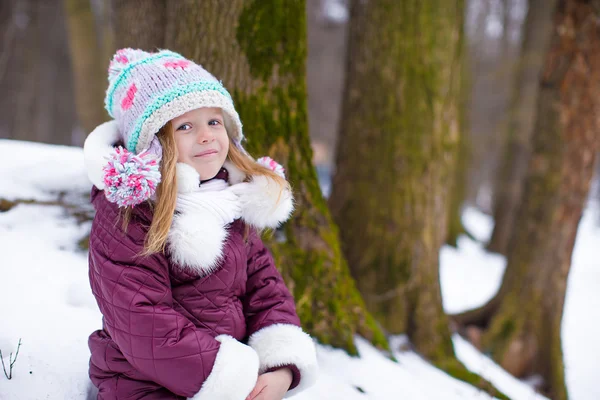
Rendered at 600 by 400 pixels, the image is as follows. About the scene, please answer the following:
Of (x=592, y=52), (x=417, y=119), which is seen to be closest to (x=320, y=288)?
(x=417, y=119)

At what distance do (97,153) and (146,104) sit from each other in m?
0.25

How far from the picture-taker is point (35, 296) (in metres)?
2.26

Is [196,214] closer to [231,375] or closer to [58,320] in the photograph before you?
[231,375]

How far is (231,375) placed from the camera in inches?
62.2

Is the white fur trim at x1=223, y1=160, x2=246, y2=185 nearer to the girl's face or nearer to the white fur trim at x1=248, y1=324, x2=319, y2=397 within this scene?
the girl's face

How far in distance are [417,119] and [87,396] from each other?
2942mm

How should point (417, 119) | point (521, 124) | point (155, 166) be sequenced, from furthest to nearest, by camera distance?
point (521, 124) < point (417, 119) < point (155, 166)

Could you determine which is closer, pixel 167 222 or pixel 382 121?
pixel 167 222

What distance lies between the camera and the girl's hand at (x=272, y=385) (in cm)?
168

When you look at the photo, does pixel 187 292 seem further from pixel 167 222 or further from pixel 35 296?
pixel 35 296

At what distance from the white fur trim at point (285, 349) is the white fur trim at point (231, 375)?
0.42ft

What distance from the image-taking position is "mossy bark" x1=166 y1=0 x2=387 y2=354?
2586mm

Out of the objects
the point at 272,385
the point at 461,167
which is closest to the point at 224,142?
the point at 272,385

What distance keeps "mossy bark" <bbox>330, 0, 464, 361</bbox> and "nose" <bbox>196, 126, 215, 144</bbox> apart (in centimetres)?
219
